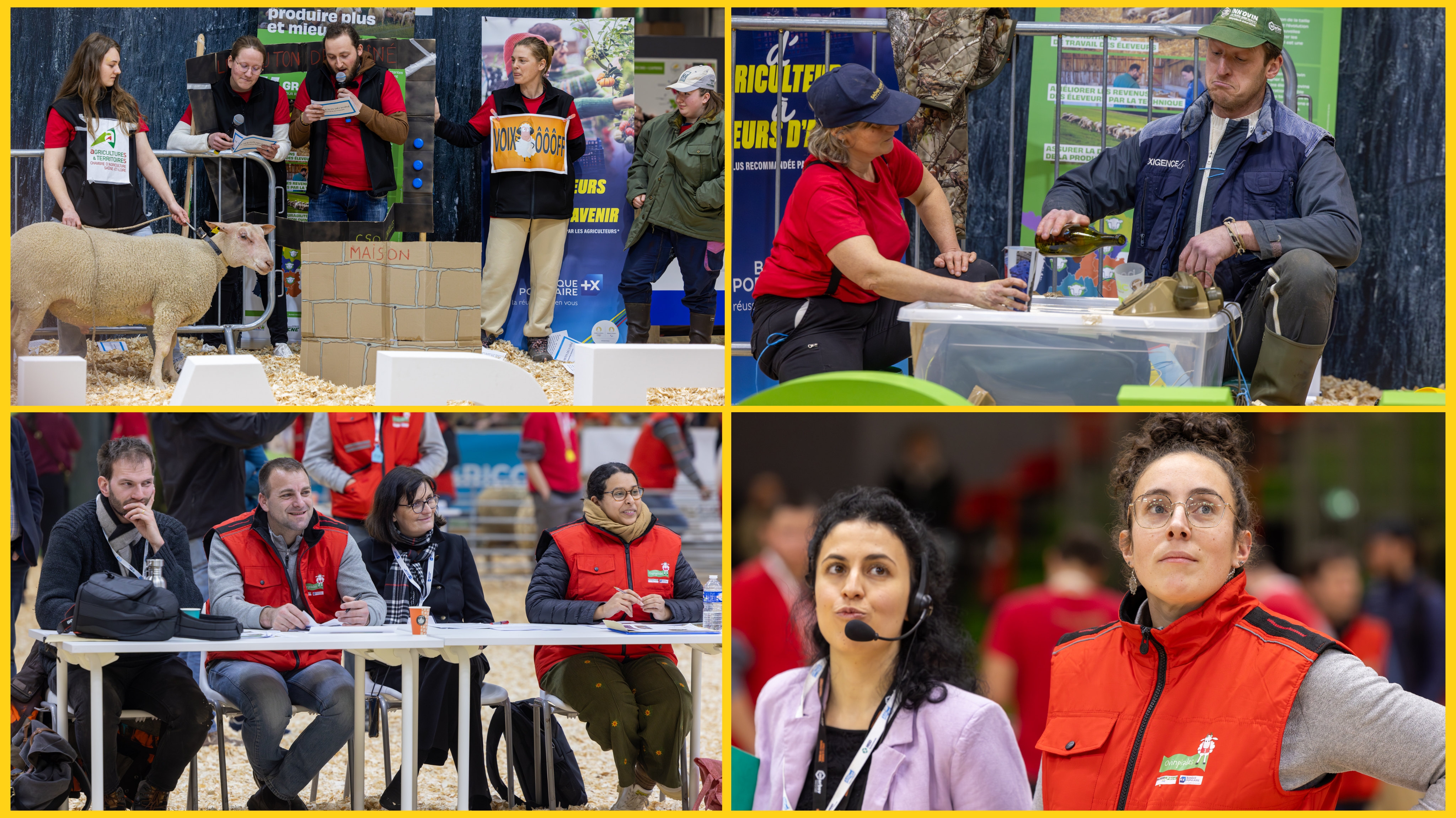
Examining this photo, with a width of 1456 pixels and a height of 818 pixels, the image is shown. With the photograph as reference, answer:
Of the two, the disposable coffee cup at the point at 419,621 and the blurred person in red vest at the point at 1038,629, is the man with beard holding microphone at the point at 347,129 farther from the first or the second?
the blurred person in red vest at the point at 1038,629

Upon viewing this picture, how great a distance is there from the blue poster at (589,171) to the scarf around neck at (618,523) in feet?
8.39

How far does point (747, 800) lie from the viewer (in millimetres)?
2295

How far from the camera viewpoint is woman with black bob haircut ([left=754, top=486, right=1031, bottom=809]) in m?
2.10

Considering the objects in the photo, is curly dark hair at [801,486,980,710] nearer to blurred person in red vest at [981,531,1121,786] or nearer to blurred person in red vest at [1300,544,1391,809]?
blurred person in red vest at [981,531,1121,786]

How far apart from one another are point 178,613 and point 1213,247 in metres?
2.87

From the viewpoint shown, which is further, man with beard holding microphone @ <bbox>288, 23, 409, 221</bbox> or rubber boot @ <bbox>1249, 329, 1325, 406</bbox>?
man with beard holding microphone @ <bbox>288, 23, 409, 221</bbox>

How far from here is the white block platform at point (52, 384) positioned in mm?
3703

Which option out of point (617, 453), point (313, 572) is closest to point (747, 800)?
point (313, 572)

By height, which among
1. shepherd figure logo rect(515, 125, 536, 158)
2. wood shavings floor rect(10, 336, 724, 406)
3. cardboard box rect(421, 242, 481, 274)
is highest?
shepherd figure logo rect(515, 125, 536, 158)

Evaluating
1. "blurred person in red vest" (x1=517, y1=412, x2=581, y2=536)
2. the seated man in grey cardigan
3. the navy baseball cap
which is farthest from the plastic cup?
"blurred person in red vest" (x1=517, y1=412, x2=581, y2=536)

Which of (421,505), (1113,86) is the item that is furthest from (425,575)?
(1113,86)

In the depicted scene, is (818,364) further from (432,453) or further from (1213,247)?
(432,453)

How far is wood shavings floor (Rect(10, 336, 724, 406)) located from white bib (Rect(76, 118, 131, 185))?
780mm

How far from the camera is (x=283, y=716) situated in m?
3.42
